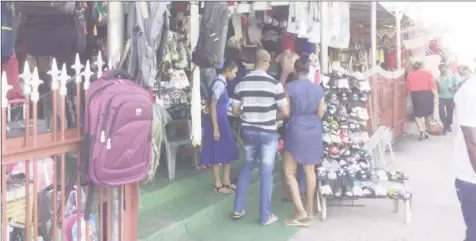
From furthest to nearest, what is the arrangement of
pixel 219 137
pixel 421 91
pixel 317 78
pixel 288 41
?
1. pixel 421 91
2. pixel 288 41
3. pixel 317 78
4. pixel 219 137

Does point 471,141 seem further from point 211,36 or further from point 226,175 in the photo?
point 226,175

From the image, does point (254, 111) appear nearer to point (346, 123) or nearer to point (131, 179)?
point (346, 123)

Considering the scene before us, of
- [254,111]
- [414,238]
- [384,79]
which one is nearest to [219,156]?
[254,111]

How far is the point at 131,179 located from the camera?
3.54 metres

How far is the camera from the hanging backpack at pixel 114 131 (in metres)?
3.29

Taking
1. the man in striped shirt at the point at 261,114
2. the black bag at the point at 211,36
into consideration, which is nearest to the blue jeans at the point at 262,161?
A: the man in striped shirt at the point at 261,114

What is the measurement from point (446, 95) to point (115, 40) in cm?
1156

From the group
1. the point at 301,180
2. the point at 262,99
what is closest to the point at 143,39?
the point at 262,99

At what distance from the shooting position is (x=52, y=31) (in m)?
5.00

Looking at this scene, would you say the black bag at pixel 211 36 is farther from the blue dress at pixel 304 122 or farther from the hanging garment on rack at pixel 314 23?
the hanging garment on rack at pixel 314 23

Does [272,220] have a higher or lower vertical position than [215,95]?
lower

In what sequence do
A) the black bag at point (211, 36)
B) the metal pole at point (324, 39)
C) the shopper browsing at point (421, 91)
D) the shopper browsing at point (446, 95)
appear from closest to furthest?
the black bag at point (211, 36), the metal pole at point (324, 39), the shopper browsing at point (421, 91), the shopper browsing at point (446, 95)

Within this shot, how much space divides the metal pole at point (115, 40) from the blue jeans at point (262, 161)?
1950 mm

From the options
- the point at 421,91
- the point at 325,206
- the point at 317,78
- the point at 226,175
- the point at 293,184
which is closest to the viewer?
the point at 293,184
